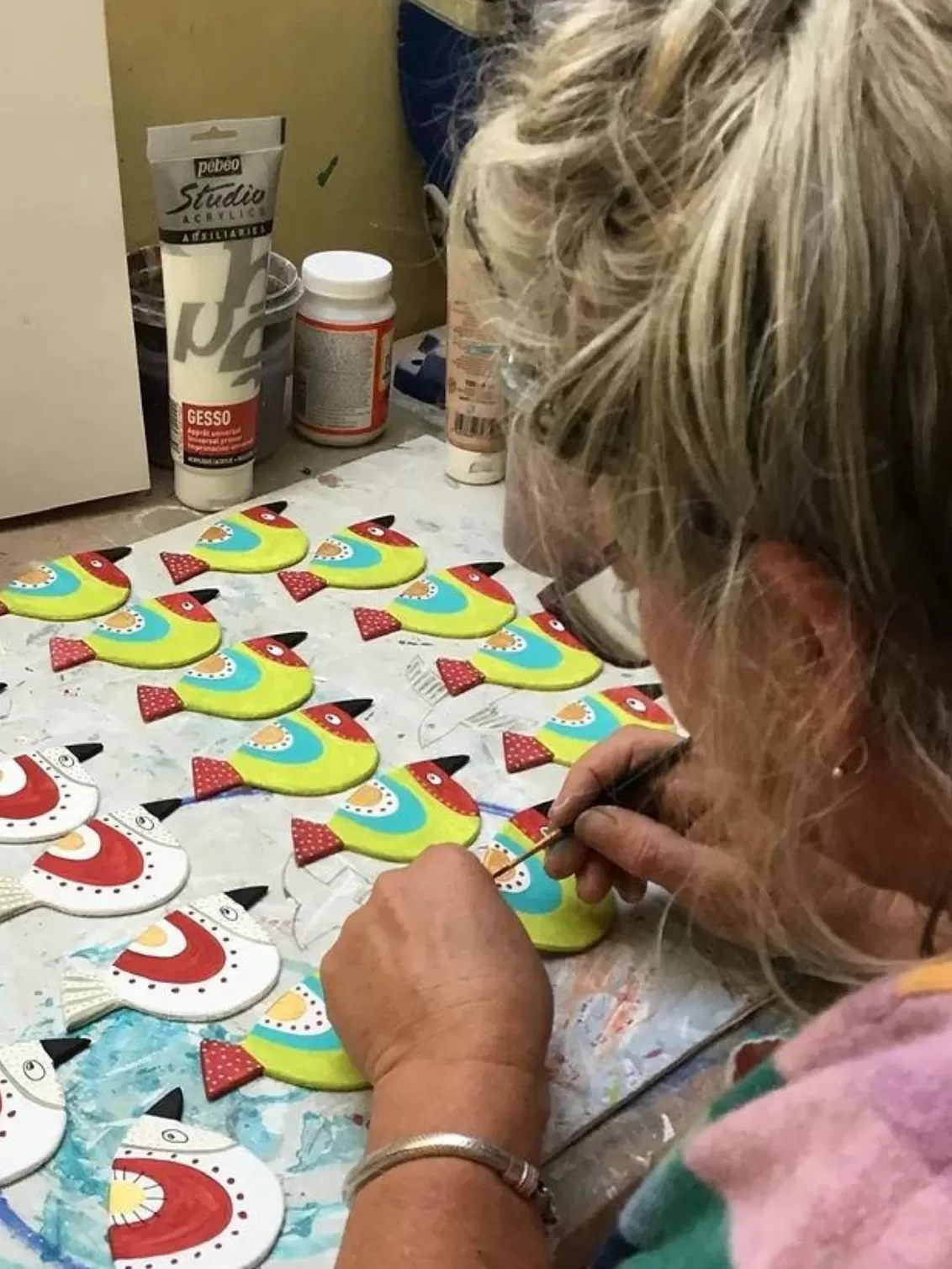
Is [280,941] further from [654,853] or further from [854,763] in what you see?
[854,763]

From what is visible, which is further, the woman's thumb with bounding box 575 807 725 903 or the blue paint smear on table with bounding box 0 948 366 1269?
the woman's thumb with bounding box 575 807 725 903

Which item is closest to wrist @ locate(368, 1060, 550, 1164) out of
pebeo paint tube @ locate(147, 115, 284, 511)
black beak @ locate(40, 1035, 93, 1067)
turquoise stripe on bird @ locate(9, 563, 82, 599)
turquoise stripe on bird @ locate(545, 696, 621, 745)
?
black beak @ locate(40, 1035, 93, 1067)

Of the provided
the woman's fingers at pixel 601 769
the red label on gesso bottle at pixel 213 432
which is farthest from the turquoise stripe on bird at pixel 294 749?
the red label on gesso bottle at pixel 213 432

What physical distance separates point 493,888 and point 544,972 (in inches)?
1.5

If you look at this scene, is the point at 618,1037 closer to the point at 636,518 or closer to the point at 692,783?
the point at 692,783

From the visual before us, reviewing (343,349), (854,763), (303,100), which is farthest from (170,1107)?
(303,100)

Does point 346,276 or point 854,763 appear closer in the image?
point 854,763

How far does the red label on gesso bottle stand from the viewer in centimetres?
80

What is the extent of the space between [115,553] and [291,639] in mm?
117

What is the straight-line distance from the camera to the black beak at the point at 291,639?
696 millimetres

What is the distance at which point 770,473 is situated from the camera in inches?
11.8

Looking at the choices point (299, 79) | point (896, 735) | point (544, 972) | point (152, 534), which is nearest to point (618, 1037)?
point (544, 972)

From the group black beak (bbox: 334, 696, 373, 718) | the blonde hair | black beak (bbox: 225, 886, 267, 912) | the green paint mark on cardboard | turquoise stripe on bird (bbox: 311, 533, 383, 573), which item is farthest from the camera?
the green paint mark on cardboard

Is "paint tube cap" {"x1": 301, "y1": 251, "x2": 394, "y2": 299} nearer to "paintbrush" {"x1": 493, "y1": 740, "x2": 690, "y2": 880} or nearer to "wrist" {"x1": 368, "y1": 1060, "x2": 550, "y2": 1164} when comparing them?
"paintbrush" {"x1": 493, "y1": 740, "x2": 690, "y2": 880}
